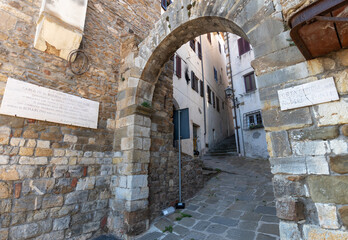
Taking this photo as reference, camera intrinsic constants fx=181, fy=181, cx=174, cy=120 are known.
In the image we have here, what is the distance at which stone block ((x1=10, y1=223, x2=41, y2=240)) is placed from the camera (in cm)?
248

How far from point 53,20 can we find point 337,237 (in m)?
4.57

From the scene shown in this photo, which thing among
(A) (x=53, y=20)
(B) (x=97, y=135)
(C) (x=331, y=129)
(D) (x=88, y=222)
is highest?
(A) (x=53, y=20)

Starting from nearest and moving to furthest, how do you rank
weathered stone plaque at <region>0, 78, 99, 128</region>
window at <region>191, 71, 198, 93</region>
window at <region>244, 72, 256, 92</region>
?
1. weathered stone plaque at <region>0, 78, 99, 128</region>
2. window at <region>191, 71, 198, 93</region>
3. window at <region>244, 72, 256, 92</region>

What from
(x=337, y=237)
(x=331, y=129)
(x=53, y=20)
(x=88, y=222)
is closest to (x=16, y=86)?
(x=53, y=20)

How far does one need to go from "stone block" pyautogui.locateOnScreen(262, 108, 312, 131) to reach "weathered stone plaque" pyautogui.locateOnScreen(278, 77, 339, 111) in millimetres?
59

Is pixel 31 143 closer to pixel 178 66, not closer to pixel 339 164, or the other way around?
pixel 339 164

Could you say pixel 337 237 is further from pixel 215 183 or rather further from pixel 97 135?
pixel 215 183

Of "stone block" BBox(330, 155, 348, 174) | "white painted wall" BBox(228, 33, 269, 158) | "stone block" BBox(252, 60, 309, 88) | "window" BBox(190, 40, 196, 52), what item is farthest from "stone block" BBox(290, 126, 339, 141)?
"window" BBox(190, 40, 196, 52)

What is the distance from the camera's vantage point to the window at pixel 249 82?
32.7 feet

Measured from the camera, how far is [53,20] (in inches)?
121

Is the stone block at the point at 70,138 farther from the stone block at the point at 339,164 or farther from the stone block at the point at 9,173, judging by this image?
the stone block at the point at 339,164

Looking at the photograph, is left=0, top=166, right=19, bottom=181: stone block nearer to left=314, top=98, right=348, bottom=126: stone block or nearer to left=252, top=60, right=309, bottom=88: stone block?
left=252, top=60, right=309, bottom=88: stone block

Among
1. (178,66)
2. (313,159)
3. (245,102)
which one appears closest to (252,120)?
(245,102)

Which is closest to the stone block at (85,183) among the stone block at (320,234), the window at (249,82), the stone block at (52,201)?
the stone block at (52,201)
